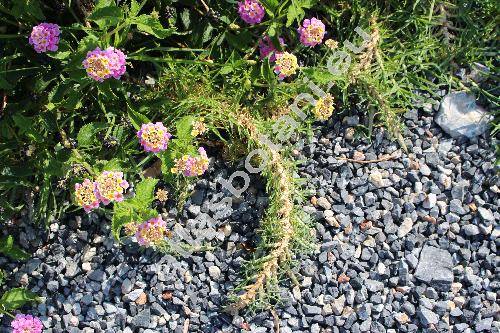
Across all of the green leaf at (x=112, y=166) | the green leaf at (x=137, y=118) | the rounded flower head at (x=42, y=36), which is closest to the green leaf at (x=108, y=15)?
the rounded flower head at (x=42, y=36)

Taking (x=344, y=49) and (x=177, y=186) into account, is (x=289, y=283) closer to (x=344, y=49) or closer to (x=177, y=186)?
(x=177, y=186)

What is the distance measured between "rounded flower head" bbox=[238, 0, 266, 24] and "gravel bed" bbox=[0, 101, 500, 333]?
0.54m

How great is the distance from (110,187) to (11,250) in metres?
0.56

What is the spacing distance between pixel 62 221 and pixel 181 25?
90 cm

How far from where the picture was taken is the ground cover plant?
8.11ft

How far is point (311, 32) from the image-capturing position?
2.77m

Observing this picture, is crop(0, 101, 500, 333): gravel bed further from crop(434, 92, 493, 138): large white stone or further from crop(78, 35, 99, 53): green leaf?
crop(78, 35, 99, 53): green leaf

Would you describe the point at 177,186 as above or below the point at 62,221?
above

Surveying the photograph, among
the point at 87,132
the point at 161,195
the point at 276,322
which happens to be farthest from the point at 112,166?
the point at 276,322

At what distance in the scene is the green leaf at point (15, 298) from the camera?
2.58m

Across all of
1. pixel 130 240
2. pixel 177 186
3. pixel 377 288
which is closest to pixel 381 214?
pixel 377 288

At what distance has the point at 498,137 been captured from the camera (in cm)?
295

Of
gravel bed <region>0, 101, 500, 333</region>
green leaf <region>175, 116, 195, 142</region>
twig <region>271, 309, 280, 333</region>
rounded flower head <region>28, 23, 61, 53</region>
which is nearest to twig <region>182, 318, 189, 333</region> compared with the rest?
gravel bed <region>0, 101, 500, 333</region>

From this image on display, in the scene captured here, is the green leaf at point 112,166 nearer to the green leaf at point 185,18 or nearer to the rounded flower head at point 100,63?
the rounded flower head at point 100,63
